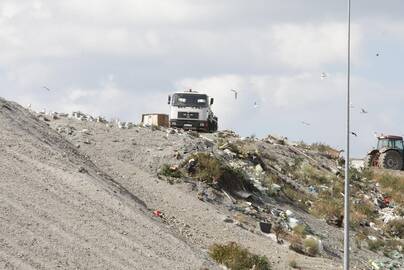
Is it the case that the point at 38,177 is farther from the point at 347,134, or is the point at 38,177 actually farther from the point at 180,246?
the point at 347,134

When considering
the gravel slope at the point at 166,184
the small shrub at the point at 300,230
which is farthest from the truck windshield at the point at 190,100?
the small shrub at the point at 300,230

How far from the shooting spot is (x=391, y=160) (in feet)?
139

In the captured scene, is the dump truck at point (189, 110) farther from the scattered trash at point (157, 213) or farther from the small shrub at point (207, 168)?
the scattered trash at point (157, 213)

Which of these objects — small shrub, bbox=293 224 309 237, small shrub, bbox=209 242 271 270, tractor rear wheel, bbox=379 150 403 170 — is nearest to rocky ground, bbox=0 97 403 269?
small shrub, bbox=293 224 309 237

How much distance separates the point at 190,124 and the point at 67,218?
22.2 meters

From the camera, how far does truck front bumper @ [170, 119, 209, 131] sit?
124 feet

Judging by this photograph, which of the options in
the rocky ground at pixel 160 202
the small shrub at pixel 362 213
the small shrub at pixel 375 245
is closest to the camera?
the rocky ground at pixel 160 202

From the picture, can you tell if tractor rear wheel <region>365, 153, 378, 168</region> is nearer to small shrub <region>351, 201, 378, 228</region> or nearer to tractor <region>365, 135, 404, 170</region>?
tractor <region>365, 135, 404, 170</region>

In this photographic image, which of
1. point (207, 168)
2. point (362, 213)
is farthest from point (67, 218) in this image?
point (362, 213)

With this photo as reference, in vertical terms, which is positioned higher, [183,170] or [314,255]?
[183,170]

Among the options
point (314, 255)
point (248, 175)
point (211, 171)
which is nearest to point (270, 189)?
point (248, 175)

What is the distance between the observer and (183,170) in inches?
992

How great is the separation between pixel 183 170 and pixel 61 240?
10692mm

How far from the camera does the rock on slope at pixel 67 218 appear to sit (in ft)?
46.2
